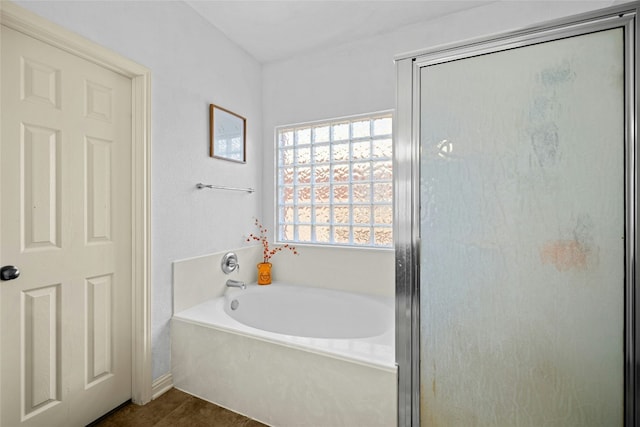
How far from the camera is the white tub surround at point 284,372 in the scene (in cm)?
132

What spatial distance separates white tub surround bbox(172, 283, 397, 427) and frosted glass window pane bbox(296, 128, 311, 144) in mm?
1644

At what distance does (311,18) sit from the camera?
2.16 metres

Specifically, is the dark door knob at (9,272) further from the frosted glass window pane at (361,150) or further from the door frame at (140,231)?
the frosted glass window pane at (361,150)

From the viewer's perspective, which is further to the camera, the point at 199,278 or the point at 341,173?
the point at 341,173

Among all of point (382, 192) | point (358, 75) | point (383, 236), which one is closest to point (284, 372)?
point (383, 236)

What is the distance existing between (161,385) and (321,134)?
89.5 inches

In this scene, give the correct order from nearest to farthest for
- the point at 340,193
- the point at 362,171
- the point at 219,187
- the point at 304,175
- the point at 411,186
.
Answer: the point at 411,186
the point at 219,187
the point at 362,171
the point at 340,193
the point at 304,175

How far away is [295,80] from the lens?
2.69 m

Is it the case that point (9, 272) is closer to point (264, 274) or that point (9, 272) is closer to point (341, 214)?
point (264, 274)

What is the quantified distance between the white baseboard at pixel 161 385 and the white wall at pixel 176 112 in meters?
0.04

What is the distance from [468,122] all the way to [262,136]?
2.11 m

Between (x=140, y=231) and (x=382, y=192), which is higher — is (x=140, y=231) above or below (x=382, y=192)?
below

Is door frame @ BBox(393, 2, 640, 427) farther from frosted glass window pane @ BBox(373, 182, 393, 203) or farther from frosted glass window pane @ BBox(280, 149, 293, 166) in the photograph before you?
frosted glass window pane @ BBox(280, 149, 293, 166)

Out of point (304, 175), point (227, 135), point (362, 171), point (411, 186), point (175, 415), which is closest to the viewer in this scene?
point (411, 186)
